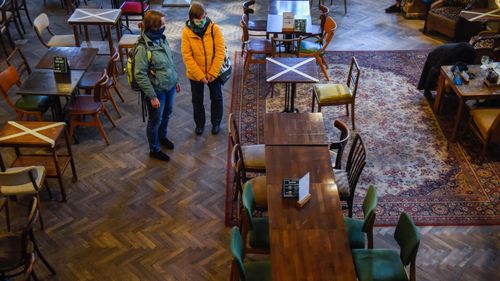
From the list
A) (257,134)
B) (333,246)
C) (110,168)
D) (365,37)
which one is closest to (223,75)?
(257,134)

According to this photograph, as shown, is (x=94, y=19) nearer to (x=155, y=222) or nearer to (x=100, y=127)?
(x=100, y=127)

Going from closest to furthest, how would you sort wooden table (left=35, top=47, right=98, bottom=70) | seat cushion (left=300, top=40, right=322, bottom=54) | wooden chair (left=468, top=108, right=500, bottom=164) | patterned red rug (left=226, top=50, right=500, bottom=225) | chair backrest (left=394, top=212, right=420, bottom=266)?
1. chair backrest (left=394, top=212, right=420, bottom=266)
2. patterned red rug (left=226, top=50, right=500, bottom=225)
3. wooden chair (left=468, top=108, right=500, bottom=164)
4. wooden table (left=35, top=47, right=98, bottom=70)
5. seat cushion (left=300, top=40, right=322, bottom=54)

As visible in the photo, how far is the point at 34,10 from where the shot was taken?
→ 9.98 metres

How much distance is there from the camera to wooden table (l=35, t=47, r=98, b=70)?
6.51m

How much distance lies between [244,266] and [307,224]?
1.83 feet

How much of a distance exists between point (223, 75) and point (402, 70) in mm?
3097

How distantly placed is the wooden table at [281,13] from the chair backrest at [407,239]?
12.5 ft

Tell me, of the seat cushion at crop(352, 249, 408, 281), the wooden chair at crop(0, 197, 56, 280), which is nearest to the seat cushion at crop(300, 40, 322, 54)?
the seat cushion at crop(352, 249, 408, 281)

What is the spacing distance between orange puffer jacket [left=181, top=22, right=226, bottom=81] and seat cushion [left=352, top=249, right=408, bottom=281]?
258 centimetres

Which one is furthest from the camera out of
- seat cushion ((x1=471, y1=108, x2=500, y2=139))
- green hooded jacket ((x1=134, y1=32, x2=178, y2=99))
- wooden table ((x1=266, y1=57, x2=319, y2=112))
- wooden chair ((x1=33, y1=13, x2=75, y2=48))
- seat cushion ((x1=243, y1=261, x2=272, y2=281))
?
wooden chair ((x1=33, y1=13, x2=75, y2=48))

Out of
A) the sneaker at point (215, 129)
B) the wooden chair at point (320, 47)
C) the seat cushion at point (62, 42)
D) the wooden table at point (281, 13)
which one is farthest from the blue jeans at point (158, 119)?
the seat cushion at point (62, 42)

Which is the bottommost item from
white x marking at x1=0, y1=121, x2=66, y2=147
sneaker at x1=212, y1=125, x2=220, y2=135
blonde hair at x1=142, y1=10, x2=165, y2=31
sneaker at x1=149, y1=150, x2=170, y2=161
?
sneaker at x1=149, y1=150, x2=170, y2=161

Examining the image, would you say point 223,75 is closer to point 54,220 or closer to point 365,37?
point 54,220

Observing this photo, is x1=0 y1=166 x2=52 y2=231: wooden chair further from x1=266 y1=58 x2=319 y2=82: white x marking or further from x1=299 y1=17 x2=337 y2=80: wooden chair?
x1=299 y1=17 x2=337 y2=80: wooden chair
